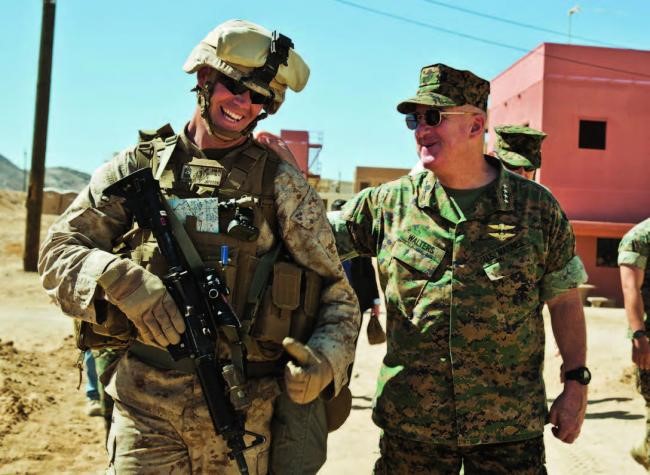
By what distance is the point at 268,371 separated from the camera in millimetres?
2686

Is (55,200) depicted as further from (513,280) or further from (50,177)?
(50,177)

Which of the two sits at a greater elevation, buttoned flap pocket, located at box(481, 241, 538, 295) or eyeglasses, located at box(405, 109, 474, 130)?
eyeglasses, located at box(405, 109, 474, 130)

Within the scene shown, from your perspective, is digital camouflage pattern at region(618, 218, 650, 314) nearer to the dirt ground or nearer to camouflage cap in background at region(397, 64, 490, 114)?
the dirt ground

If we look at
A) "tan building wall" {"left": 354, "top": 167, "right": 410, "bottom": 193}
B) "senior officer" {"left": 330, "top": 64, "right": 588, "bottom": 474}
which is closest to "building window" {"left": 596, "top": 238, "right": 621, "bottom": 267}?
"senior officer" {"left": 330, "top": 64, "right": 588, "bottom": 474}

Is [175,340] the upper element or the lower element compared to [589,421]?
upper

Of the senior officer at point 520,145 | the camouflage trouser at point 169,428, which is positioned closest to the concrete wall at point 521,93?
the senior officer at point 520,145

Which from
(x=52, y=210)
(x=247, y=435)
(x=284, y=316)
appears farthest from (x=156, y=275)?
(x=52, y=210)

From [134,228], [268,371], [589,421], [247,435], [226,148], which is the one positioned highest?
[226,148]

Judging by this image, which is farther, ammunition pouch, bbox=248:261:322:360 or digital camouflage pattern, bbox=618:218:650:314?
digital camouflage pattern, bbox=618:218:650:314

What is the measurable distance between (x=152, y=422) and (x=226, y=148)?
1.01 metres

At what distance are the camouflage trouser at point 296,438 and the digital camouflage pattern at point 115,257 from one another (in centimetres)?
5

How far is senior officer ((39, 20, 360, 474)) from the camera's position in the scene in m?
2.49

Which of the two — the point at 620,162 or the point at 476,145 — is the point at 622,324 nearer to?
the point at 620,162

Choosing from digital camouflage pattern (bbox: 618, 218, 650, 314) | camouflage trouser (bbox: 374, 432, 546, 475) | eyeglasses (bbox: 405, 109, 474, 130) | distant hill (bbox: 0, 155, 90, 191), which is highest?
distant hill (bbox: 0, 155, 90, 191)
